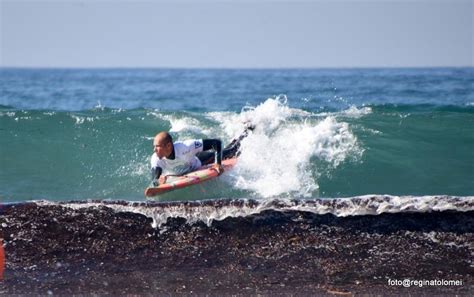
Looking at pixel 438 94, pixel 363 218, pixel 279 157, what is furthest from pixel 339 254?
pixel 438 94

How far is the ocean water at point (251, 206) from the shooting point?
5.80m

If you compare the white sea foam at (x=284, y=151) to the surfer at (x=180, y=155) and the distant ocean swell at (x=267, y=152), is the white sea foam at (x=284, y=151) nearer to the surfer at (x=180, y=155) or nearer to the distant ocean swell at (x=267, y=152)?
the distant ocean swell at (x=267, y=152)

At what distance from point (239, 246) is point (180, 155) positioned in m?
2.69

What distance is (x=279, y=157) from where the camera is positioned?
385 inches

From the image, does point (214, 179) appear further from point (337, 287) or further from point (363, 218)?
point (337, 287)

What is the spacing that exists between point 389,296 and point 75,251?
2947 mm

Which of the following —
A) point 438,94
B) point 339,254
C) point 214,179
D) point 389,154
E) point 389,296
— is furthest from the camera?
point 438,94

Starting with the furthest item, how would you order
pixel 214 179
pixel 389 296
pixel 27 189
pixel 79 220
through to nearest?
pixel 27 189 < pixel 214 179 < pixel 79 220 < pixel 389 296

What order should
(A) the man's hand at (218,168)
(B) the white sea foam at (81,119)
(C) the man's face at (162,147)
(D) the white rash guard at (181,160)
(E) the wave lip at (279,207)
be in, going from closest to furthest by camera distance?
(E) the wave lip at (279,207) < (C) the man's face at (162,147) < (D) the white rash guard at (181,160) < (A) the man's hand at (218,168) < (B) the white sea foam at (81,119)

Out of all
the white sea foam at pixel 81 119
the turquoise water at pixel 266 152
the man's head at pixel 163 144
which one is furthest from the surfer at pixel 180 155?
the white sea foam at pixel 81 119

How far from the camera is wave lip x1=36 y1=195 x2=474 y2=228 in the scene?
21.3 ft

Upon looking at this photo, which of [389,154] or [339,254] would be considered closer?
[339,254]

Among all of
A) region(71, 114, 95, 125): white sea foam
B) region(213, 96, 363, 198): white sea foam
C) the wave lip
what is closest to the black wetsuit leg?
region(213, 96, 363, 198): white sea foam

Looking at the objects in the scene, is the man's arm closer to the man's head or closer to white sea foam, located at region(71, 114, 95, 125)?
the man's head
